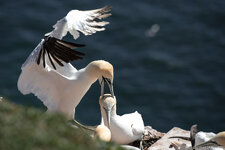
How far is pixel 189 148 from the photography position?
7863mm

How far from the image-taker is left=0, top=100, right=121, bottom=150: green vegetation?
4656mm

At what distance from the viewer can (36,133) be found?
15.6 ft

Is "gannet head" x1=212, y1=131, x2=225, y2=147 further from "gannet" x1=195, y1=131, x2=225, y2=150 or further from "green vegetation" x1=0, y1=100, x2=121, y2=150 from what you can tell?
"green vegetation" x1=0, y1=100, x2=121, y2=150

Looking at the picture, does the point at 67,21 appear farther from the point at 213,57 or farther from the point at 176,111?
the point at 213,57

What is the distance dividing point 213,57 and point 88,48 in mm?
3094

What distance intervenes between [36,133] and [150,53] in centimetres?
1093

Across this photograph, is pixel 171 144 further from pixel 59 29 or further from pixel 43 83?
pixel 59 29

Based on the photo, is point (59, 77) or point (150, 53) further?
point (150, 53)

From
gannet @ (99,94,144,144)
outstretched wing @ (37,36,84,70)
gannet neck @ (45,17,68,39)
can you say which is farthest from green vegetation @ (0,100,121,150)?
gannet neck @ (45,17,68,39)

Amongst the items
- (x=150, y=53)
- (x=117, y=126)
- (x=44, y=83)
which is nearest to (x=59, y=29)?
(x=44, y=83)

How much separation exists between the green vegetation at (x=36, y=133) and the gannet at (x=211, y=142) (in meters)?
2.60

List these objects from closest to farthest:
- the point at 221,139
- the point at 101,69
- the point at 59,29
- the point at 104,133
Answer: the point at 104,133
the point at 221,139
the point at 101,69
the point at 59,29

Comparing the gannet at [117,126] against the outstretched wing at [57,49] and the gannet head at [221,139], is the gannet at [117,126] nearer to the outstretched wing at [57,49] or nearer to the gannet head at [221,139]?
the outstretched wing at [57,49]

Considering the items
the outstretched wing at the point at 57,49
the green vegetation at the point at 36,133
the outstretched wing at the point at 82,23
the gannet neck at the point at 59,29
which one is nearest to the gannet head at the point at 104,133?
the outstretched wing at the point at 57,49
